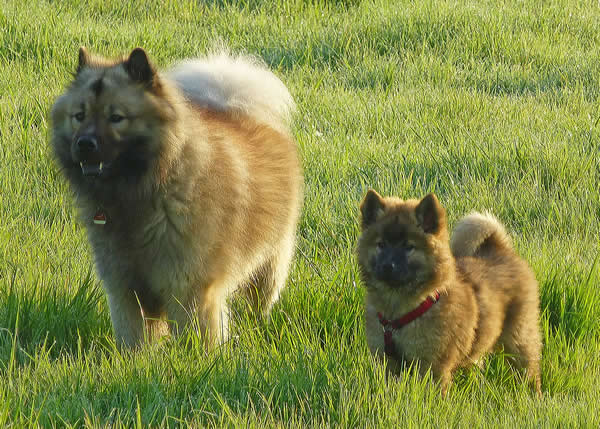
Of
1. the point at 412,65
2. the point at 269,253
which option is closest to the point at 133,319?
the point at 269,253

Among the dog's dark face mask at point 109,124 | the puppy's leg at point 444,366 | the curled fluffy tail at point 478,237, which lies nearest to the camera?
the puppy's leg at point 444,366

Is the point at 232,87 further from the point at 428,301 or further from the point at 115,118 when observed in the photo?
the point at 428,301

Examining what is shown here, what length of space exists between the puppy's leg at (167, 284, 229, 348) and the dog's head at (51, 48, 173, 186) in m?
0.71

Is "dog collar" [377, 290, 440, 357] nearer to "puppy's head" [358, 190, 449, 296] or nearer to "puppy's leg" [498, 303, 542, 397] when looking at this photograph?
"puppy's head" [358, 190, 449, 296]

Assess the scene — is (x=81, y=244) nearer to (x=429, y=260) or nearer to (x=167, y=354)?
(x=167, y=354)

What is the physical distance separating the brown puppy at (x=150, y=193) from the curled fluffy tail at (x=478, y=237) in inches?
47.6

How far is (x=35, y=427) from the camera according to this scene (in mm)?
3398

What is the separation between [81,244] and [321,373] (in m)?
2.42

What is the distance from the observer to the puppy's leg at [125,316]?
472 centimetres

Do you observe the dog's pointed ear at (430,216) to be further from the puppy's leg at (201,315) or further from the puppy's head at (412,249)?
the puppy's leg at (201,315)

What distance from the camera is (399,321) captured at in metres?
A: 4.20

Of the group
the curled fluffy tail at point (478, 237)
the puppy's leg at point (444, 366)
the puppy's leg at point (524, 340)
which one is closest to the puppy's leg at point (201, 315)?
the puppy's leg at point (444, 366)

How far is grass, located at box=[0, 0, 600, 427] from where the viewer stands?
12.5 ft

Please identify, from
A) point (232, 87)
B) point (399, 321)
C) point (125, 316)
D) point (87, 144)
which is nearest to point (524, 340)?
point (399, 321)
